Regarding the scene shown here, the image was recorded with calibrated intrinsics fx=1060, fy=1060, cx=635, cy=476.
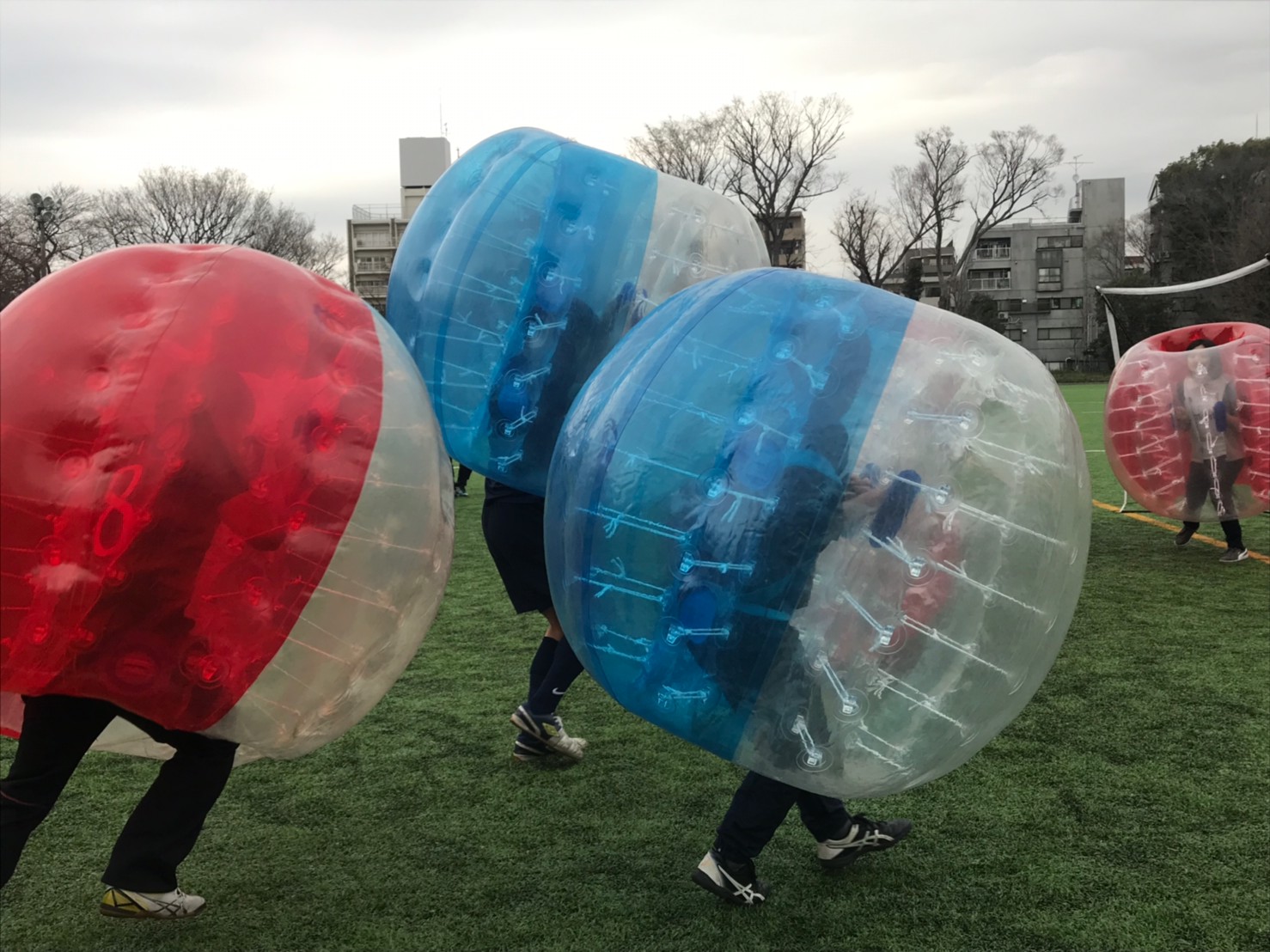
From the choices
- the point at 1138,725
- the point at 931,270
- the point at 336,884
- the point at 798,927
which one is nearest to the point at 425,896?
the point at 336,884

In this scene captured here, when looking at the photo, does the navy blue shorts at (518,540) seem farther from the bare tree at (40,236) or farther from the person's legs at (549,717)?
the bare tree at (40,236)

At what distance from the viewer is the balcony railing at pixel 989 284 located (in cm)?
7681

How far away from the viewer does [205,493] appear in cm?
203

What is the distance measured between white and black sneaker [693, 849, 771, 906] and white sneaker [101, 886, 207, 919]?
1350 mm

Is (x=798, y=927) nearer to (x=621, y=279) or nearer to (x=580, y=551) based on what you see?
(x=580, y=551)

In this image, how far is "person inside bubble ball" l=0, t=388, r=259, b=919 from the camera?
202 cm

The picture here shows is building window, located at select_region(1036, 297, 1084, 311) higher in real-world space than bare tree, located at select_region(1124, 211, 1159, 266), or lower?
lower

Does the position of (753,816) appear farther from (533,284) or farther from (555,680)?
(533,284)

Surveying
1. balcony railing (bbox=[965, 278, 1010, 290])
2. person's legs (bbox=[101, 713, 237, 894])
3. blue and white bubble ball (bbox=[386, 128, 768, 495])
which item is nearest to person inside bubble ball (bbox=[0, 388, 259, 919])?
person's legs (bbox=[101, 713, 237, 894])

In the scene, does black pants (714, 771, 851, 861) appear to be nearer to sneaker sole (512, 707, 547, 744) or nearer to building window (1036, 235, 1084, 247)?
sneaker sole (512, 707, 547, 744)

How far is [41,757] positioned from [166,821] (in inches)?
13.4

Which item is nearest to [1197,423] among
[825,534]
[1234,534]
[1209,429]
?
[1209,429]

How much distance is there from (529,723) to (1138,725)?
2410 millimetres

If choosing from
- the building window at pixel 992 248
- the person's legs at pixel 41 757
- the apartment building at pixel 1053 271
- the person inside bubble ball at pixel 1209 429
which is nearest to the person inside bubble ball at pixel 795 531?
the person's legs at pixel 41 757
